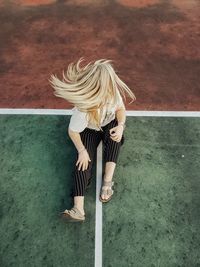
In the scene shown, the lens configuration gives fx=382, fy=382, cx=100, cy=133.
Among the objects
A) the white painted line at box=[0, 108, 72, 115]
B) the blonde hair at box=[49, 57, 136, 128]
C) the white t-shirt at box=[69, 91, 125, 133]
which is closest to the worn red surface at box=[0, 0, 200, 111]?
the white painted line at box=[0, 108, 72, 115]

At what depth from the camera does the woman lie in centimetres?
377

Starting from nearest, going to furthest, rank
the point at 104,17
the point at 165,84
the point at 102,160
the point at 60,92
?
the point at 60,92 → the point at 102,160 → the point at 165,84 → the point at 104,17

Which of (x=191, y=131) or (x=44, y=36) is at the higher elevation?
(x=44, y=36)

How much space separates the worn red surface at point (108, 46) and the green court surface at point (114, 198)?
481 mm

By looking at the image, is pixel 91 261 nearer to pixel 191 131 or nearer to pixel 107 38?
pixel 191 131

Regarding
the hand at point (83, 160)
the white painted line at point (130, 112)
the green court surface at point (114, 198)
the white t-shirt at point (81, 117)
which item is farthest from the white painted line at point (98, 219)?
the white painted line at point (130, 112)

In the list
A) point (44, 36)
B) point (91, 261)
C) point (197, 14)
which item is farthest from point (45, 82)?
point (197, 14)

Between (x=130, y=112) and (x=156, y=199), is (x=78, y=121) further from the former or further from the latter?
(x=130, y=112)

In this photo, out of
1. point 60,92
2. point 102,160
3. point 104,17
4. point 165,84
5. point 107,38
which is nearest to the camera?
point 60,92

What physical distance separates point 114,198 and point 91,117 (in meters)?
1.00

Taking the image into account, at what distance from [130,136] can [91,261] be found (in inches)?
70.8

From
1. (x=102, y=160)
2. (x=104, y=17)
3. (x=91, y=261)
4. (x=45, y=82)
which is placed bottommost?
(x=91, y=261)

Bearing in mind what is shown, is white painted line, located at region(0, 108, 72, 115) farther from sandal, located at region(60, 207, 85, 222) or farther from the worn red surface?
sandal, located at region(60, 207, 85, 222)

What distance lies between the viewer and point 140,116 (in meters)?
5.30
